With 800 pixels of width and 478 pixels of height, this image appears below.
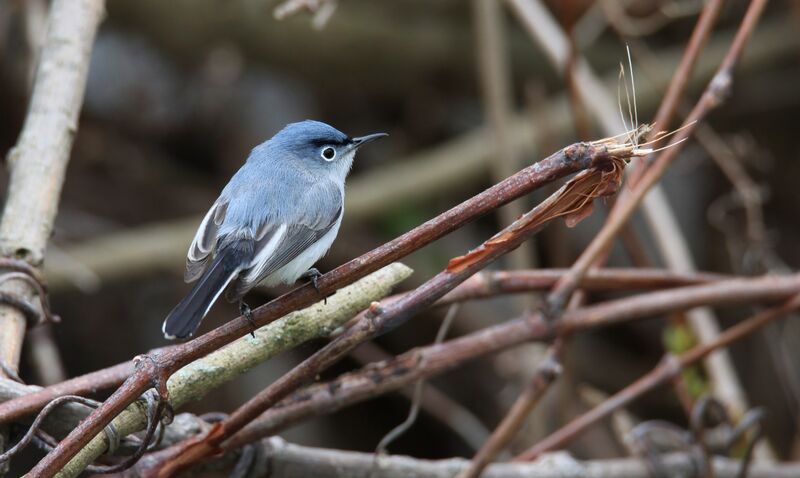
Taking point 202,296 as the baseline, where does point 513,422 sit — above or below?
below

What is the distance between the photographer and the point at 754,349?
4.55 metres

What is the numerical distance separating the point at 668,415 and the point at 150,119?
2.94 meters

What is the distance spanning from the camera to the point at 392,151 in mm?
4914

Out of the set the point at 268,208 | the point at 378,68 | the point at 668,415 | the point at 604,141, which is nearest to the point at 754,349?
the point at 668,415

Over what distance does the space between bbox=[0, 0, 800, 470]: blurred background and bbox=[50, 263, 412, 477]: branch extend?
205 cm

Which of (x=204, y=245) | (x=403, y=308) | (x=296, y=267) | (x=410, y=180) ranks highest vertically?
(x=410, y=180)

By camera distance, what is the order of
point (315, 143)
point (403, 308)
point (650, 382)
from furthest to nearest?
point (315, 143) → point (650, 382) → point (403, 308)

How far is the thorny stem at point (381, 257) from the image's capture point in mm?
1504

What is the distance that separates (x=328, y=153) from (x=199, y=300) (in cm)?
99

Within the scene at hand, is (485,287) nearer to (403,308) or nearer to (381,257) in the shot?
(403,308)

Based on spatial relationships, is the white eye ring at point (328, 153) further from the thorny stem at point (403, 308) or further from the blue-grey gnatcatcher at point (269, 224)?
the thorny stem at point (403, 308)

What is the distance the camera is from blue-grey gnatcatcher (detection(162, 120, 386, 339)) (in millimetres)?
2064

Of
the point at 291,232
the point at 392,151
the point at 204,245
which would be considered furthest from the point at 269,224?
the point at 392,151

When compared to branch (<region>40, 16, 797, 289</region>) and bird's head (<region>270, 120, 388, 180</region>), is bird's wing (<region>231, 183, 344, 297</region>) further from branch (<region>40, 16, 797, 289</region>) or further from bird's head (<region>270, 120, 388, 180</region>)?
branch (<region>40, 16, 797, 289</region>)
